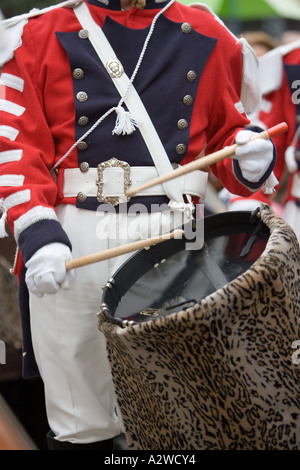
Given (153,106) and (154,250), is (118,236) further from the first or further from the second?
(153,106)

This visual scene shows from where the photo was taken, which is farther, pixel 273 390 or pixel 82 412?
pixel 82 412

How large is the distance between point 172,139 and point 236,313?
0.65m

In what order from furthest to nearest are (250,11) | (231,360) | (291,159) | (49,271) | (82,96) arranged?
(250,11), (291,159), (82,96), (49,271), (231,360)

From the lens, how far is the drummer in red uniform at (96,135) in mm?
2314

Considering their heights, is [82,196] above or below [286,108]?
below

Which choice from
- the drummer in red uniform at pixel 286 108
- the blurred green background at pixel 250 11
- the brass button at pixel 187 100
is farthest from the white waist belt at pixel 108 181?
the blurred green background at pixel 250 11

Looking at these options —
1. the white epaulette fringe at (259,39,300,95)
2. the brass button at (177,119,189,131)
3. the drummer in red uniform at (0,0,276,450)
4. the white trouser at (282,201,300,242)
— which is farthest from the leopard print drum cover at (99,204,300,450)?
the white epaulette fringe at (259,39,300,95)

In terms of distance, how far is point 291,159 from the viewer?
3.46m

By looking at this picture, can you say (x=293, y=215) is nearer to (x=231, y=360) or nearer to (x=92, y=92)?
(x=92, y=92)

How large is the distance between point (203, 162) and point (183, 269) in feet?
1.07

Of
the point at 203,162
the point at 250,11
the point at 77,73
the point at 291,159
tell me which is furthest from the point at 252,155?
the point at 250,11
